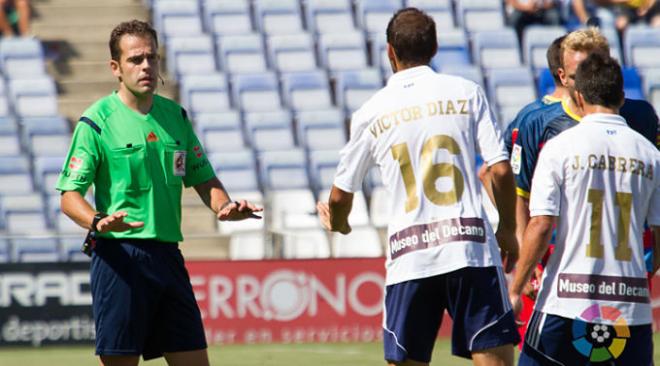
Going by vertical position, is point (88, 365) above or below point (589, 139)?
below

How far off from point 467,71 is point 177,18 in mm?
3828

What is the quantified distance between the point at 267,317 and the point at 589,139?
8.04 m

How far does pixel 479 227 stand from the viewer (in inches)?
221

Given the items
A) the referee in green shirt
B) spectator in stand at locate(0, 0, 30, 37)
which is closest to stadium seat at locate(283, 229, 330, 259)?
spectator in stand at locate(0, 0, 30, 37)

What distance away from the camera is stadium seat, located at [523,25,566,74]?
58.3 ft

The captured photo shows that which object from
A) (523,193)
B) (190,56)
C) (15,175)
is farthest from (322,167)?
(523,193)

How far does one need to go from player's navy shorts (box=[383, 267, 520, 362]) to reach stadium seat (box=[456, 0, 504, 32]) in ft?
42.5

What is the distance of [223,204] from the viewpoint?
21.0 ft

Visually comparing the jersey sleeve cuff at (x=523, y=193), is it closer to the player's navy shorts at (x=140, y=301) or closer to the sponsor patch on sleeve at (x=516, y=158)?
the sponsor patch on sleeve at (x=516, y=158)

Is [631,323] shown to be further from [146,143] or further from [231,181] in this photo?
[231,181]

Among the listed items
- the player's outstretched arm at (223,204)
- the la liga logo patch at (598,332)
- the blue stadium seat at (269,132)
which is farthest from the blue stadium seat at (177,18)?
the la liga logo patch at (598,332)

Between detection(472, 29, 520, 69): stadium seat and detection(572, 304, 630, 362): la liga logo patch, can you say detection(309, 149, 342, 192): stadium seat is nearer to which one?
detection(472, 29, 520, 69): stadium seat

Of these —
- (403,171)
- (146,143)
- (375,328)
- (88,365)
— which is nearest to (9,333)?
(88,365)

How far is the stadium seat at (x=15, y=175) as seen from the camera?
15586 millimetres
